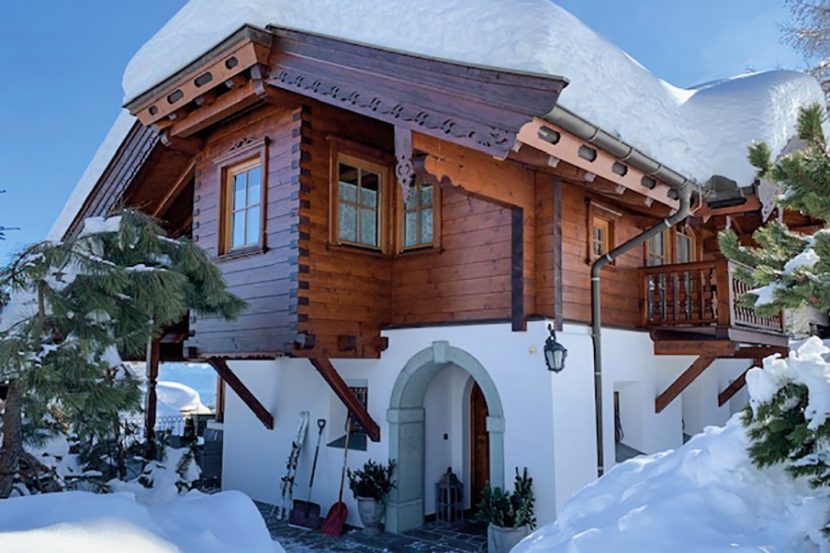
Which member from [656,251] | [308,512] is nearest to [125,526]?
[308,512]

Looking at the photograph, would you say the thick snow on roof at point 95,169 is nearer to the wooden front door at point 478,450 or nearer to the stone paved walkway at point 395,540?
the stone paved walkway at point 395,540

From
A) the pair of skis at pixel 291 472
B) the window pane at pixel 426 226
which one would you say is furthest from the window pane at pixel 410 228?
the pair of skis at pixel 291 472

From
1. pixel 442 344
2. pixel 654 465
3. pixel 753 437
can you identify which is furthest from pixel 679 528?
pixel 442 344

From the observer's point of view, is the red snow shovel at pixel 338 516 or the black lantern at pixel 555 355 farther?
the red snow shovel at pixel 338 516

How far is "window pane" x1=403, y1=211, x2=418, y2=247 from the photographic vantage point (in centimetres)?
802

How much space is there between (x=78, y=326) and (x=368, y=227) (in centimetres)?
453

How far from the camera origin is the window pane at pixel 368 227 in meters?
7.90

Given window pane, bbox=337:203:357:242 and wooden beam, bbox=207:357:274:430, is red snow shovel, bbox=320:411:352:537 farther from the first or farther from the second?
window pane, bbox=337:203:357:242

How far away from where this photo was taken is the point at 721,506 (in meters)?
2.50

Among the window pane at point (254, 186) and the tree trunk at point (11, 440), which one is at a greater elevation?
the window pane at point (254, 186)

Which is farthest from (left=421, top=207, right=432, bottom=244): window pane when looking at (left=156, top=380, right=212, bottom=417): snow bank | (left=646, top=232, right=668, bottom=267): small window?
(left=156, top=380, right=212, bottom=417): snow bank

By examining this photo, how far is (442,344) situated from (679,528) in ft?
16.3

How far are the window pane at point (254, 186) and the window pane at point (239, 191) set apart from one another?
0.14 meters

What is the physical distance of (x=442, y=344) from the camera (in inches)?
290
